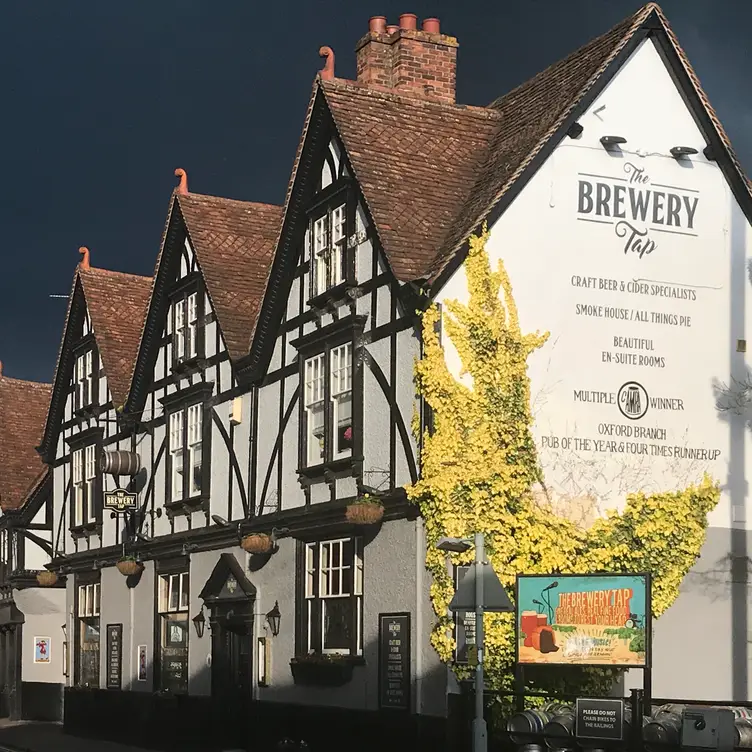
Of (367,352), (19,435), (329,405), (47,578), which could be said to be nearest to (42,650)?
(47,578)

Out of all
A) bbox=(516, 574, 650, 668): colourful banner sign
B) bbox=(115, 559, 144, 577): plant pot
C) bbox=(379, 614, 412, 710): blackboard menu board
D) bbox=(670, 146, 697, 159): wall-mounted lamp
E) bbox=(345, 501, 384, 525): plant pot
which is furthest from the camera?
bbox=(115, 559, 144, 577): plant pot

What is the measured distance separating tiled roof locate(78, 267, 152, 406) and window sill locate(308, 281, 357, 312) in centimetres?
1087

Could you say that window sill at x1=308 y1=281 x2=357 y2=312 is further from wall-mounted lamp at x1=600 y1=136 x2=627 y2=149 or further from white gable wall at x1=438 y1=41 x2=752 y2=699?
wall-mounted lamp at x1=600 y1=136 x2=627 y2=149

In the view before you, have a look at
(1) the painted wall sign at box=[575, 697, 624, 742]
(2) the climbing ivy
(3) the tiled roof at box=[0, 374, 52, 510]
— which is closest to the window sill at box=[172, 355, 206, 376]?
(2) the climbing ivy

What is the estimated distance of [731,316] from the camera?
23.5m

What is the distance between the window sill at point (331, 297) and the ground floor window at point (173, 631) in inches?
336

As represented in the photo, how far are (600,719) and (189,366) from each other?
1512cm

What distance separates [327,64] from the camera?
999 inches

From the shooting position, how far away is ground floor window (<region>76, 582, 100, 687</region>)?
119ft

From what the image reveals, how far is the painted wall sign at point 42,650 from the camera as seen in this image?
41531mm

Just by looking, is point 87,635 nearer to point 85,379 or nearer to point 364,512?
point 85,379

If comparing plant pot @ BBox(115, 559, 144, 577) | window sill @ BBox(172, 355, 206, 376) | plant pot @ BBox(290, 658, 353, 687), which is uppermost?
window sill @ BBox(172, 355, 206, 376)

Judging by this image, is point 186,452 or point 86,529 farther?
point 86,529

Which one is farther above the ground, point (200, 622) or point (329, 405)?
point (329, 405)
